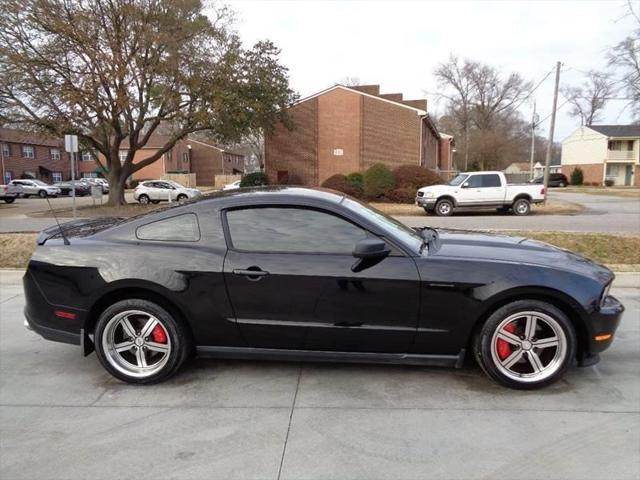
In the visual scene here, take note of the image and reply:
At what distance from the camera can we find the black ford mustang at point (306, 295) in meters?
3.37

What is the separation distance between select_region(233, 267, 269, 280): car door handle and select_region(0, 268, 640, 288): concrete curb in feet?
17.9

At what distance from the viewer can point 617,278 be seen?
6.72m

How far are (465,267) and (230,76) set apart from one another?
20.4 m

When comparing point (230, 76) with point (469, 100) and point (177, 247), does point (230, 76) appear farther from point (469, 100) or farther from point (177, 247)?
point (469, 100)

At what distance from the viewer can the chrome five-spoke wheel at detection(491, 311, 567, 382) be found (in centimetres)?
338

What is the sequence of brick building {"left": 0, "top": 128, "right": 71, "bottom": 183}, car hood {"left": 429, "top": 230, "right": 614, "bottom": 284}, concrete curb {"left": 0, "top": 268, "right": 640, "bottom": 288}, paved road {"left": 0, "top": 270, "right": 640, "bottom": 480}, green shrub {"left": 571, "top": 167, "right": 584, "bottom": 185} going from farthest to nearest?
1. green shrub {"left": 571, "top": 167, "right": 584, "bottom": 185}
2. brick building {"left": 0, "top": 128, "right": 71, "bottom": 183}
3. concrete curb {"left": 0, "top": 268, "right": 640, "bottom": 288}
4. car hood {"left": 429, "top": 230, "right": 614, "bottom": 284}
5. paved road {"left": 0, "top": 270, "right": 640, "bottom": 480}

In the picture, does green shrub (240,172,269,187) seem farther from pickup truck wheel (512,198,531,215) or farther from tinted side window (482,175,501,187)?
pickup truck wheel (512,198,531,215)

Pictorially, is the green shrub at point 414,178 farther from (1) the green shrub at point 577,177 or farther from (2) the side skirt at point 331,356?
(1) the green shrub at point 577,177

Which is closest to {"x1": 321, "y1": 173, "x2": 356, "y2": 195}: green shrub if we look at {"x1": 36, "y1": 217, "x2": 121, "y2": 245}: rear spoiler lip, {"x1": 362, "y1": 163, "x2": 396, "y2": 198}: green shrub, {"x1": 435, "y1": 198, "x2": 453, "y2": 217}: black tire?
{"x1": 362, "y1": 163, "x2": 396, "y2": 198}: green shrub

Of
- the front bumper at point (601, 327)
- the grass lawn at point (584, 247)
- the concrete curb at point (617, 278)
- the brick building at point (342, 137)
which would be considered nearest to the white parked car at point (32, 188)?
the brick building at point (342, 137)

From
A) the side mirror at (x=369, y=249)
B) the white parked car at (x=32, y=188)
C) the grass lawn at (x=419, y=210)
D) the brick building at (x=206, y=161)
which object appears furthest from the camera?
the brick building at (x=206, y=161)

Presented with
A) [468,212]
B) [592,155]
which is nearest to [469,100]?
[592,155]

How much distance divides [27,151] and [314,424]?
191 feet

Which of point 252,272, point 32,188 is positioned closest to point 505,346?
point 252,272
